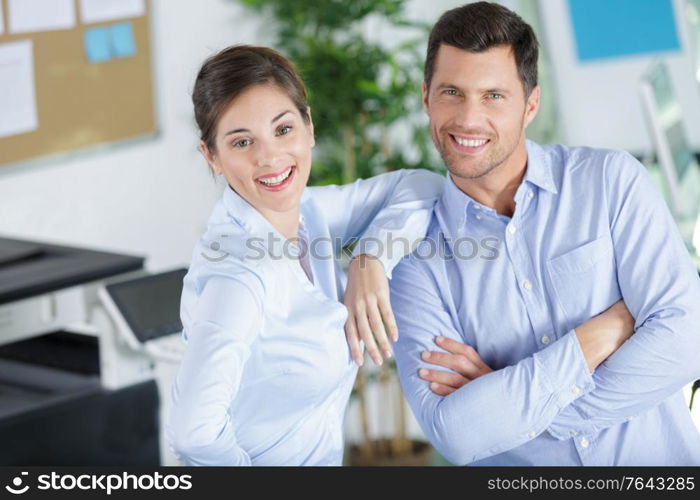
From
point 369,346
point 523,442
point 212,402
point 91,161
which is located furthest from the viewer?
point 91,161

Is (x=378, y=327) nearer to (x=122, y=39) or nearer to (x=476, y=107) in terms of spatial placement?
(x=476, y=107)

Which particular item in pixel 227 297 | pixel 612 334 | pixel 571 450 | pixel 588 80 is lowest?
pixel 571 450

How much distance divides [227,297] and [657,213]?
1.91 feet

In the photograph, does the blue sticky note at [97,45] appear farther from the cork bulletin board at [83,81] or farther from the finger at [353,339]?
the finger at [353,339]

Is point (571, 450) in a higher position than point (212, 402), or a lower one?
lower

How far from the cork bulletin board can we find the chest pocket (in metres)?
2.15

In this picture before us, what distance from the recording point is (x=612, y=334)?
131 centimetres

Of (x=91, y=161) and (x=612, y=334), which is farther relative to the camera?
(x=91, y=161)

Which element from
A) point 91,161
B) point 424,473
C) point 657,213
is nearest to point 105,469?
point 424,473

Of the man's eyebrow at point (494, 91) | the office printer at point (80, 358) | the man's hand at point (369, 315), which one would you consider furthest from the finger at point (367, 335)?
the office printer at point (80, 358)

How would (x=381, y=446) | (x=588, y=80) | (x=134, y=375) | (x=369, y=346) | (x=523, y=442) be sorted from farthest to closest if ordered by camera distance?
(x=588, y=80) → (x=381, y=446) → (x=134, y=375) → (x=523, y=442) → (x=369, y=346)

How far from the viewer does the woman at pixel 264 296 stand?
1.12m

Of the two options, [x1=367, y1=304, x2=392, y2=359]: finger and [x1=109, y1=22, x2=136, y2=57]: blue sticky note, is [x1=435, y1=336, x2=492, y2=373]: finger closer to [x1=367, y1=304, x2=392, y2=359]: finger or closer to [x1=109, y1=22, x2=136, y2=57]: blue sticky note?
[x1=367, y1=304, x2=392, y2=359]: finger

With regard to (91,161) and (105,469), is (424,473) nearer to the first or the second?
(105,469)
